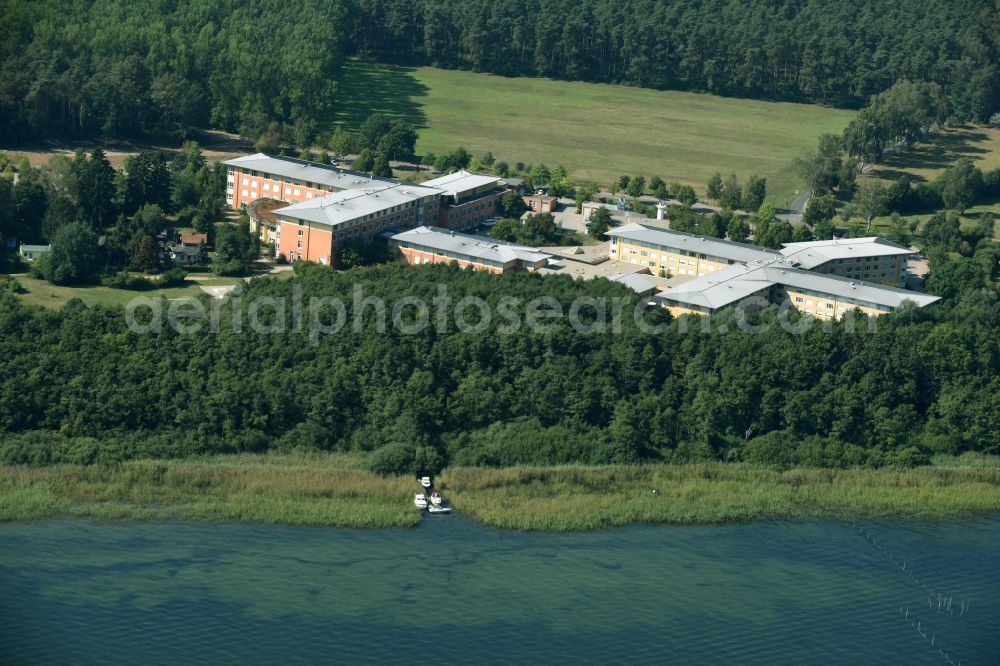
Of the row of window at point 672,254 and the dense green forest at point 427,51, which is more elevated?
the dense green forest at point 427,51

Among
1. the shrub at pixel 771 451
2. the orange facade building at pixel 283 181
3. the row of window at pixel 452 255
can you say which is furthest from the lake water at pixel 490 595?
the orange facade building at pixel 283 181

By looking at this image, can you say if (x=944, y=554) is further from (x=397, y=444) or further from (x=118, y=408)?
(x=118, y=408)

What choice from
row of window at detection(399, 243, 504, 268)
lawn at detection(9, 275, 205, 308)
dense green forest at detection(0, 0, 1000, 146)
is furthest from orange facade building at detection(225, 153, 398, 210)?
lawn at detection(9, 275, 205, 308)

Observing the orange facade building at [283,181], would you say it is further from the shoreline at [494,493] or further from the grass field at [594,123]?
the shoreline at [494,493]

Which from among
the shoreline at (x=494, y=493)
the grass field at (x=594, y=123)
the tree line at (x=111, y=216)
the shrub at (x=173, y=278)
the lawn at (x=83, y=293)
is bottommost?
the shoreline at (x=494, y=493)

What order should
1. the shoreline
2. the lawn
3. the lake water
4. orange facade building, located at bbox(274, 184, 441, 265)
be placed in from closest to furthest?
the lake water
the shoreline
the lawn
orange facade building, located at bbox(274, 184, 441, 265)

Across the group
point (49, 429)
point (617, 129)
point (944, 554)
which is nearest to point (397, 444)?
point (49, 429)

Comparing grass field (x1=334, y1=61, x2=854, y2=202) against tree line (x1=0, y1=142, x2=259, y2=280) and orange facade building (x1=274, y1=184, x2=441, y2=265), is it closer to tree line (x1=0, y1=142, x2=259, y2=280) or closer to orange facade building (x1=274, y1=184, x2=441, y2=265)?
orange facade building (x1=274, y1=184, x2=441, y2=265)
